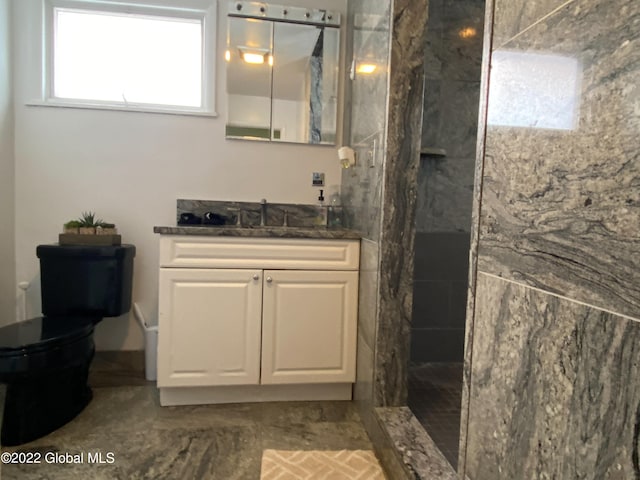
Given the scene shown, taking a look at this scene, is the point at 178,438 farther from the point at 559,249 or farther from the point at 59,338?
the point at 559,249

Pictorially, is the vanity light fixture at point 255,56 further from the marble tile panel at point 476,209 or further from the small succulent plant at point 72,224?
the marble tile panel at point 476,209

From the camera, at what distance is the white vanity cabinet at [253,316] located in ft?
5.96

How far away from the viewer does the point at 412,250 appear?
65.1 inches

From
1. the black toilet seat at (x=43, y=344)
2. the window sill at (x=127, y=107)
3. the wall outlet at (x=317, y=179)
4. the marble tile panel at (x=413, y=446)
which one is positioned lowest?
the marble tile panel at (x=413, y=446)

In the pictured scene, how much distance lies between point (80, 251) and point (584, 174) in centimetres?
221

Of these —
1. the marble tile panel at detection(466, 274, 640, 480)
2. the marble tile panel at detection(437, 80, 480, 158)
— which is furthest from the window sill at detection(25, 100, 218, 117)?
the marble tile panel at detection(466, 274, 640, 480)

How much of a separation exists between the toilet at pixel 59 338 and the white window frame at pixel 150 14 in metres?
0.86

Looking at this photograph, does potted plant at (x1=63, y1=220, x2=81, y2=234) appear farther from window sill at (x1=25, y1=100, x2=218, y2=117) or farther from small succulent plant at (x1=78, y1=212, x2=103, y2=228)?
window sill at (x1=25, y1=100, x2=218, y2=117)

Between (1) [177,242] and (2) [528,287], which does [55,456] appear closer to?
(1) [177,242]

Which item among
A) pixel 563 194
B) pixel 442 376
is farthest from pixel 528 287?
pixel 442 376

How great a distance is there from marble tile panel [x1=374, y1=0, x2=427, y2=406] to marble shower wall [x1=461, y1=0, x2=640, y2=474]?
0.77m

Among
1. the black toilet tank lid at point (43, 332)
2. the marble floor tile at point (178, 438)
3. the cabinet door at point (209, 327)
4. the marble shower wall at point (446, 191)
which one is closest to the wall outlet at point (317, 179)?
the marble shower wall at point (446, 191)

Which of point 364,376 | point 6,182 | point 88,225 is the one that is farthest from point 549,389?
point 6,182

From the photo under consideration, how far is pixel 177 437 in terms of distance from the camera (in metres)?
1.66
